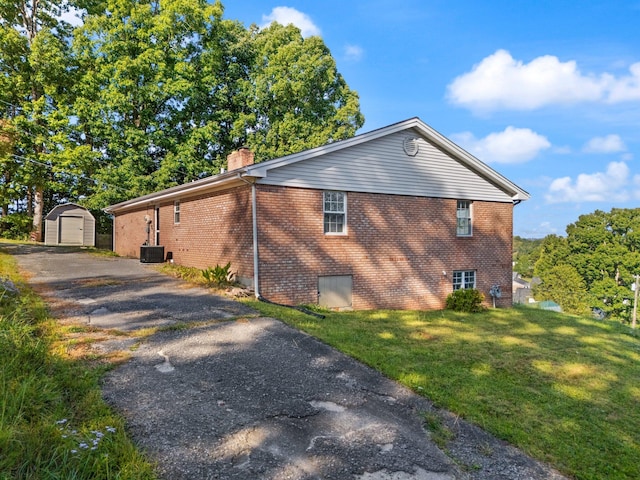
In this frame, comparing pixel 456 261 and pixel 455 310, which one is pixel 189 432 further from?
pixel 456 261

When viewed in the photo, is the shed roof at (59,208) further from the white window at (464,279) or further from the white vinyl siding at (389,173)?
the white window at (464,279)

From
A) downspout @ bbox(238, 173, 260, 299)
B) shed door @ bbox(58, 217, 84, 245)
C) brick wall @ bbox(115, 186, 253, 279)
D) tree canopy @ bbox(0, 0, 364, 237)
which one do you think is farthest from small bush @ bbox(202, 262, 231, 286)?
shed door @ bbox(58, 217, 84, 245)

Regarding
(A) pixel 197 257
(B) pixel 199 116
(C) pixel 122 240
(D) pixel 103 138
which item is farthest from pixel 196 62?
(A) pixel 197 257

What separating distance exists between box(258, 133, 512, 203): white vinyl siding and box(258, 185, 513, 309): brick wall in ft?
0.93

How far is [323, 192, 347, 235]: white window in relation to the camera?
1167cm

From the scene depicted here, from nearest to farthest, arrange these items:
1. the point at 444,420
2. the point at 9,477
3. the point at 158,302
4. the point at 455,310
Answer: the point at 9,477 < the point at 444,420 < the point at 158,302 < the point at 455,310

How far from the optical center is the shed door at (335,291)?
37.8 feet

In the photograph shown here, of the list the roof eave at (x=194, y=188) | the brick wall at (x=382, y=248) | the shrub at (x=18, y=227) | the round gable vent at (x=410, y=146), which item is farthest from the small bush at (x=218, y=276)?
the shrub at (x=18, y=227)

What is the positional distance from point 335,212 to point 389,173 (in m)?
2.39

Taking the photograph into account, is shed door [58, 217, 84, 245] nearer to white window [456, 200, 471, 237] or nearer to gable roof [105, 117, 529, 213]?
gable roof [105, 117, 529, 213]

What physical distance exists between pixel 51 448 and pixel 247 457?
4.71 feet

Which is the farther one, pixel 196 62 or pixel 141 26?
pixel 196 62

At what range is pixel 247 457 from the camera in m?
3.26

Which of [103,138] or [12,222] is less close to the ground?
[103,138]
